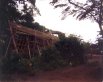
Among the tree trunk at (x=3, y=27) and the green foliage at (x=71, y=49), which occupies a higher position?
the tree trunk at (x=3, y=27)

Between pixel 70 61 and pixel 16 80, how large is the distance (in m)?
5.90

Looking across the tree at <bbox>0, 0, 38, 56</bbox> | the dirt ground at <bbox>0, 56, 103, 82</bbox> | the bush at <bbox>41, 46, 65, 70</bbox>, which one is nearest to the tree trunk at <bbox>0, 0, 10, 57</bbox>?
the tree at <bbox>0, 0, 38, 56</bbox>

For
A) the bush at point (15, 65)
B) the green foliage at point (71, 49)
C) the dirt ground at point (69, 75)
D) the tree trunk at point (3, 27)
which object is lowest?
the dirt ground at point (69, 75)

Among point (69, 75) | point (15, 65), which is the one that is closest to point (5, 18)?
point (15, 65)

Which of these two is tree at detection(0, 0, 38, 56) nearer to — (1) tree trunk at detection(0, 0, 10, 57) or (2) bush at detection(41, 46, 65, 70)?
(1) tree trunk at detection(0, 0, 10, 57)

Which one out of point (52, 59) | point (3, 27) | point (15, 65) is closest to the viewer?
point (15, 65)

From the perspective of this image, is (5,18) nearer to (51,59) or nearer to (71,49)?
(51,59)

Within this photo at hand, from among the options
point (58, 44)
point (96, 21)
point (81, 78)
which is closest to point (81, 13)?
point (96, 21)

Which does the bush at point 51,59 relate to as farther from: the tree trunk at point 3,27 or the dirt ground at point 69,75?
the tree trunk at point 3,27

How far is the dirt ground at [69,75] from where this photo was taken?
55.8 ft

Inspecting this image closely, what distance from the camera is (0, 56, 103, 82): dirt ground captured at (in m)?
17.0

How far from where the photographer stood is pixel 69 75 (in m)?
18.3

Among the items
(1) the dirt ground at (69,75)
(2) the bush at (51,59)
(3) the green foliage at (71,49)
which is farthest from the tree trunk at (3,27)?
(1) the dirt ground at (69,75)

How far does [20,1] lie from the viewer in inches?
878
